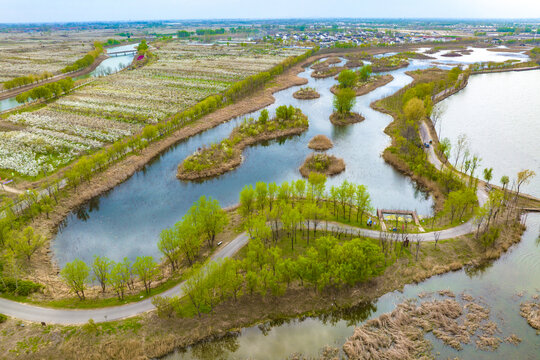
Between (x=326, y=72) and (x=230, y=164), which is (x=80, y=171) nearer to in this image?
(x=230, y=164)

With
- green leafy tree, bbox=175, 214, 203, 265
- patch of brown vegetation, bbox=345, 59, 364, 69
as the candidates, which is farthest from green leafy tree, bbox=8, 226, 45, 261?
patch of brown vegetation, bbox=345, 59, 364, 69

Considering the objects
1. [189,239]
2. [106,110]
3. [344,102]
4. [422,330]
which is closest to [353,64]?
[344,102]

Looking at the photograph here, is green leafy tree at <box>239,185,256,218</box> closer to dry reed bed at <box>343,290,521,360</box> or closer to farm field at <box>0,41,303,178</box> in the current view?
dry reed bed at <box>343,290,521,360</box>

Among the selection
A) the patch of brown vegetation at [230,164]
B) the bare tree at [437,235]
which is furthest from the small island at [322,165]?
the bare tree at [437,235]

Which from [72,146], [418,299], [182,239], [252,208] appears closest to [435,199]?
[418,299]

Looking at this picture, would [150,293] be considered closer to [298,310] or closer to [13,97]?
[298,310]

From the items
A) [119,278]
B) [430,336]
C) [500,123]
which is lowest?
[430,336]
